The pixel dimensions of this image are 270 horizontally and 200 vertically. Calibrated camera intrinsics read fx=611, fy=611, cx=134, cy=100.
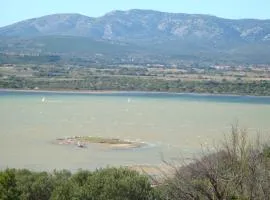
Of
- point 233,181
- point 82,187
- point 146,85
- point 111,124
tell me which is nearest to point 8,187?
point 82,187

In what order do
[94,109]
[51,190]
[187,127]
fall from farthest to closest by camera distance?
[94,109], [187,127], [51,190]

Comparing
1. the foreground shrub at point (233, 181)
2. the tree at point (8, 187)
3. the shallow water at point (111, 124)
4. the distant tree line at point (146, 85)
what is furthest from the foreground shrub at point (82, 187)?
the distant tree line at point (146, 85)

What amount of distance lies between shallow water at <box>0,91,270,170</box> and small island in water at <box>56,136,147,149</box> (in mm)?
819

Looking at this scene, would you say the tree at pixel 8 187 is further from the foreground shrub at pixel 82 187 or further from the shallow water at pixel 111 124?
the shallow water at pixel 111 124

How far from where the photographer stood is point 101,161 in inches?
1188

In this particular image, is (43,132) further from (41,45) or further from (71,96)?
(41,45)

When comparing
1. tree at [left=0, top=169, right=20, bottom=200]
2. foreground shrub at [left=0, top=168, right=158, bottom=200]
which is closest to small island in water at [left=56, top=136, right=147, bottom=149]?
foreground shrub at [left=0, top=168, right=158, bottom=200]

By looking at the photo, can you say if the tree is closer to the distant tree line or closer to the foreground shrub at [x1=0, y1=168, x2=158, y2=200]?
the foreground shrub at [x1=0, y1=168, x2=158, y2=200]

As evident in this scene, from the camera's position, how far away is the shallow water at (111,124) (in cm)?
3144

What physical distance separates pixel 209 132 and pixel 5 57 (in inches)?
3997

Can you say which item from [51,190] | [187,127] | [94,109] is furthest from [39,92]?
[51,190]

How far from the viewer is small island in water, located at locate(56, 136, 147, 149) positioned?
3606 centimetres

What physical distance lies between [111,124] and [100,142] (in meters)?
10.4

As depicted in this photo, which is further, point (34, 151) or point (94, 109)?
point (94, 109)
